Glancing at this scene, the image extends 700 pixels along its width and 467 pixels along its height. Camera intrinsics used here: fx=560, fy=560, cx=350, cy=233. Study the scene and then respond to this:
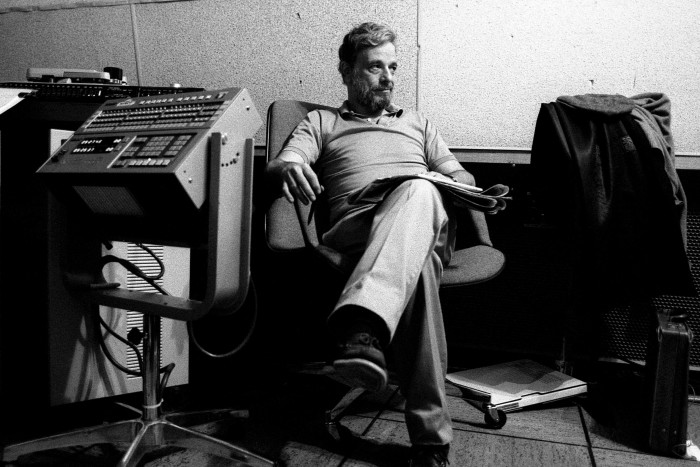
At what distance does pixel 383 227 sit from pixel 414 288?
0.15 meters

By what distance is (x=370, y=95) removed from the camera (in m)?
1.78

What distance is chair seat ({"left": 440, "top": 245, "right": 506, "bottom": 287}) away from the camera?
140 centimetres

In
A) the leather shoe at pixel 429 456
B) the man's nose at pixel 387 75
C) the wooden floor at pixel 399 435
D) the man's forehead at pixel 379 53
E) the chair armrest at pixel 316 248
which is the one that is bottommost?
the wooden floor at pixel 399 435

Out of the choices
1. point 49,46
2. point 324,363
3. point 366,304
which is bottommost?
point 324,363

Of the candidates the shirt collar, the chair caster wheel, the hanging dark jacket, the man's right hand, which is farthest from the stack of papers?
the shirt collar

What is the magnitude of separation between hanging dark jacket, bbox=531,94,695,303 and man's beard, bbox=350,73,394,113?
505mm

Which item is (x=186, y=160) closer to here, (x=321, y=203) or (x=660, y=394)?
(x=321, y=203)

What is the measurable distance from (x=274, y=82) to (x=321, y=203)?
0.65 m

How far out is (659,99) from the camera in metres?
1.62

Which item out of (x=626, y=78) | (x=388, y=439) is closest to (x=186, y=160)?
(x=388, y=439)

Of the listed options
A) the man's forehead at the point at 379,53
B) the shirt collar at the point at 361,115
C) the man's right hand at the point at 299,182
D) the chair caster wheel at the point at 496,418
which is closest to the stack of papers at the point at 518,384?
the chair caster wheel at the point at 496,418

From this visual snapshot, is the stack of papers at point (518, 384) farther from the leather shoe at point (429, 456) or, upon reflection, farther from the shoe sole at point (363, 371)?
the shoe sole at point (363, 371)

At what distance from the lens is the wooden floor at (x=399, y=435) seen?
1274 mm

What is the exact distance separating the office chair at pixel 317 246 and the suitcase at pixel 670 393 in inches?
14.2
